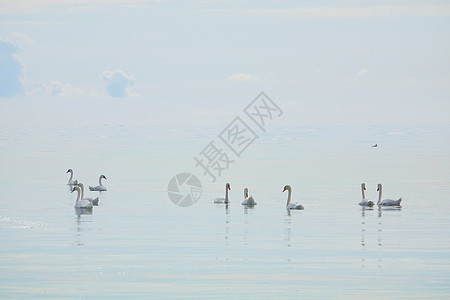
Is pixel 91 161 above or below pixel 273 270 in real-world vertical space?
above

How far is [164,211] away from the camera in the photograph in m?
40.6

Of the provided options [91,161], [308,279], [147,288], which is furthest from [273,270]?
[91,161]

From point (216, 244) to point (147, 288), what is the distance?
6.88 meters

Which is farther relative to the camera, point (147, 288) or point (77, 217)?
point (77, 217)

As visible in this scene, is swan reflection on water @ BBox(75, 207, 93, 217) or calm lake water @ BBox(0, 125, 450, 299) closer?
calm lake water @ BBox(0, 125, 450, 299)

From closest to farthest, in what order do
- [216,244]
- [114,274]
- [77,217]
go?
1. [114,274]
2. [216,244]
3. [77,217]

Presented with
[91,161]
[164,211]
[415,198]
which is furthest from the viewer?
[91,161]

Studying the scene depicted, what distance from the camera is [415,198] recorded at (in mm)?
46062

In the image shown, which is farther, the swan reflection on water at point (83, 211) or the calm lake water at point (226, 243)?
the swan reflection on water at point (83, 211)

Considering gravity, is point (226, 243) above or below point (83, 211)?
below

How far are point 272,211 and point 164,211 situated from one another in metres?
4.26

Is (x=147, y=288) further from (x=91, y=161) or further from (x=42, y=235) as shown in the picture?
(x=91, y=161)

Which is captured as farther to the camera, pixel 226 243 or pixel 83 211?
pixel 83 211

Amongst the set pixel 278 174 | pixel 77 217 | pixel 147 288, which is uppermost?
pixel 278 174
